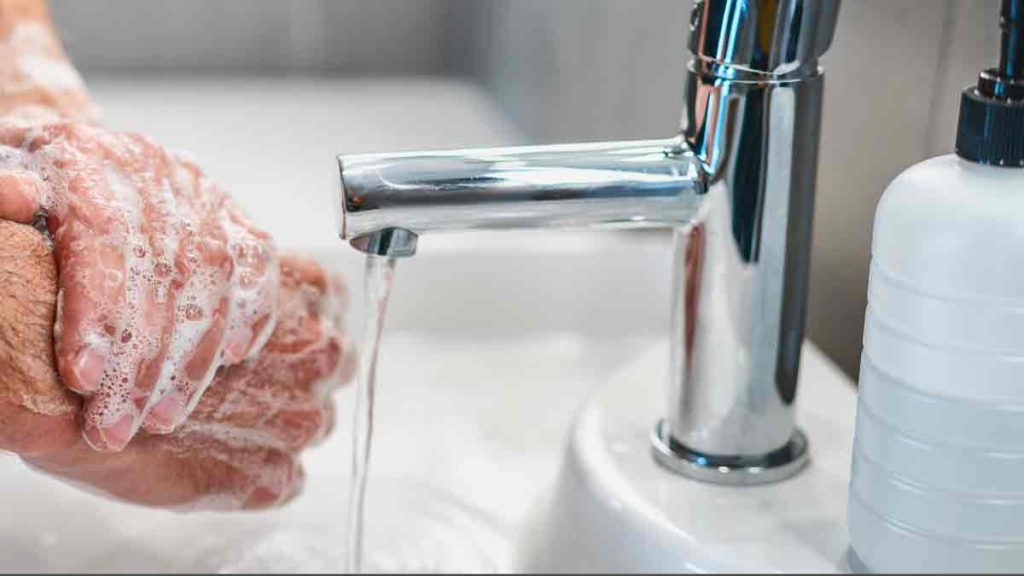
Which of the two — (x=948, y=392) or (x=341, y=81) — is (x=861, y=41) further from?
(x=341, y=81)

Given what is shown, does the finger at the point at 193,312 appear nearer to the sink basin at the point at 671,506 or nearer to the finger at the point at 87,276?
the finger at the point at 87,276

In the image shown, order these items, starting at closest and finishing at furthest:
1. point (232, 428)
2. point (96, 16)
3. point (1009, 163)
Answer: point (1009, 163)
point (232, 428)
point (96, 16)

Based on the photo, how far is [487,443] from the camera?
2.57 ft

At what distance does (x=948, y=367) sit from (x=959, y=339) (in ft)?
0.03

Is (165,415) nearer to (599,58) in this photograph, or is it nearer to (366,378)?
(366,378)

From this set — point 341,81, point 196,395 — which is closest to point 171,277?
point 196,395

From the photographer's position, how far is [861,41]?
0.60 m

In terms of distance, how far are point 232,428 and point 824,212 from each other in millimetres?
301

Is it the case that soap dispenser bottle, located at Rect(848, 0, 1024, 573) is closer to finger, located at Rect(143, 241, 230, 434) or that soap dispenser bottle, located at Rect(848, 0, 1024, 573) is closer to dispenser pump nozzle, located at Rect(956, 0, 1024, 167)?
dispenser pump nozzle, located at Rect(956, 0, 1024, 167)

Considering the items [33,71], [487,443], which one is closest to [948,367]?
[487,443]

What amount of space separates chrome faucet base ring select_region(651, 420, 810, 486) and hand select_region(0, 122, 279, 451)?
199 millimetres

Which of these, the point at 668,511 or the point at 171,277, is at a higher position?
the point at 171,277

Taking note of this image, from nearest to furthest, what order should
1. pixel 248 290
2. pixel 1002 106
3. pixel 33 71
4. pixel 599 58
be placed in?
1. pixel 1002 106
2. pixel 248 290
3. pixel 33 71
4. pixel 599 58

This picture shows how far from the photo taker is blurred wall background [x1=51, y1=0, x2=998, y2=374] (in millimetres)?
574
